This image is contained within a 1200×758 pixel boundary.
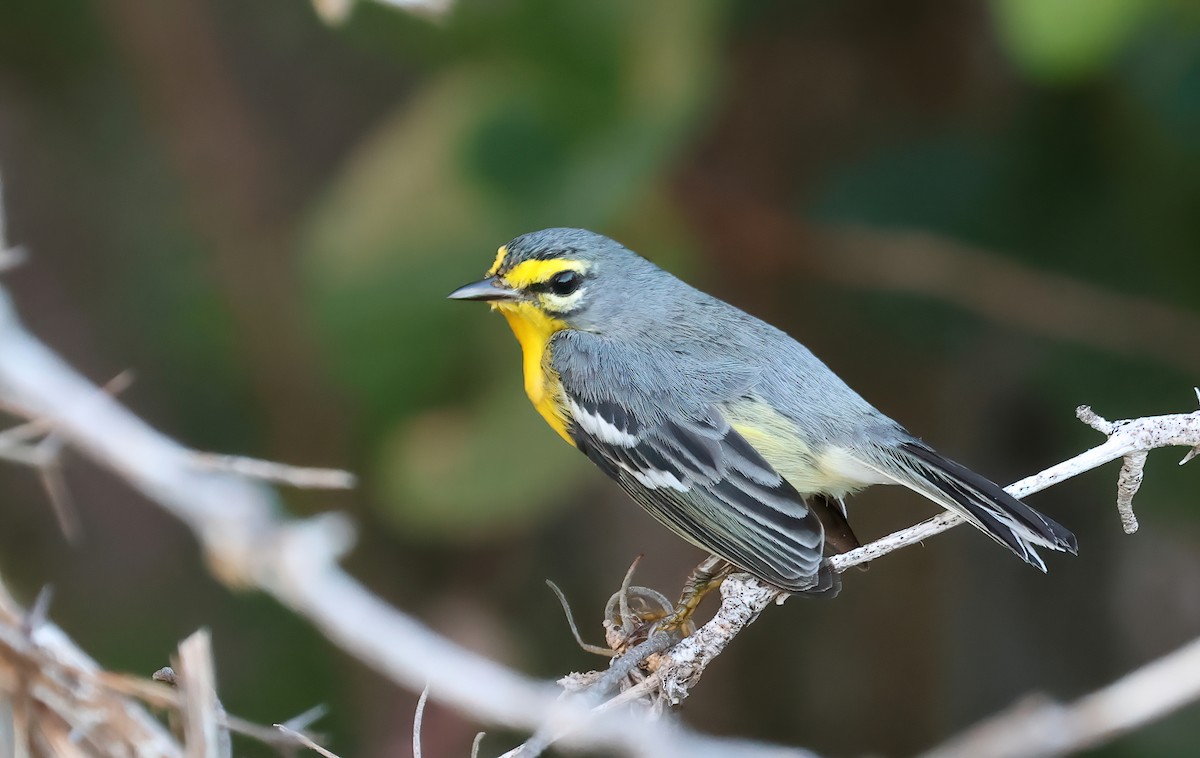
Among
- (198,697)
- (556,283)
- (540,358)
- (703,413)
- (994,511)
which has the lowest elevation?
(198,697)

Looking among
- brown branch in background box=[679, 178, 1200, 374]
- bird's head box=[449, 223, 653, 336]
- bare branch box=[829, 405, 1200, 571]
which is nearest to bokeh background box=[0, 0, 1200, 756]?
brown branch in background box=[679, 178, 1200, 374]

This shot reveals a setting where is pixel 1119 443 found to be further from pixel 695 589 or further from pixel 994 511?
pixel 695 589

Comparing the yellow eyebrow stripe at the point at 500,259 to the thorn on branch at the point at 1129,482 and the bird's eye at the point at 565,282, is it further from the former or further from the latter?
the thorn on branch at the point at 1129,482

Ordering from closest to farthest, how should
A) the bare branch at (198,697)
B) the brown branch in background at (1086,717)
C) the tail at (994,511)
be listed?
1. the brown branch in background at (1086,717)
2. the bare branch at (198,697)
3. the tail at (994,511)

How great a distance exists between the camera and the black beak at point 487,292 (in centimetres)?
246

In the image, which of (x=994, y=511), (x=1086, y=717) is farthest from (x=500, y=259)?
(x=1086, y=717)

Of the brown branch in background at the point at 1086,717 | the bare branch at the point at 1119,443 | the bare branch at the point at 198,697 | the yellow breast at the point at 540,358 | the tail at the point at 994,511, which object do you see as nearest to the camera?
the brown branch in background at the point at 1086,717

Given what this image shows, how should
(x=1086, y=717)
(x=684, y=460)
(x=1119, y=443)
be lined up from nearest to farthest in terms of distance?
1. (x=1086, y=717)
2. (x=1119, y=443)
3. (x=684, y=460)

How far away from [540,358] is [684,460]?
0.44m

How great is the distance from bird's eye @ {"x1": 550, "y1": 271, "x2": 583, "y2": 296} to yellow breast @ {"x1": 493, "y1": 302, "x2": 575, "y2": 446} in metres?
0.06

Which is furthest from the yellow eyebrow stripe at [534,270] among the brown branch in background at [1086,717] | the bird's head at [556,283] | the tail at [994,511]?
the brown branch in background at [1086,717]

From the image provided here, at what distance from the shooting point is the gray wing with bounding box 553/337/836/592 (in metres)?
2.07

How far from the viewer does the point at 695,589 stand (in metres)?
2.10

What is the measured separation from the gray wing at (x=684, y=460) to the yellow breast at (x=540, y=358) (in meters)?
0.03
